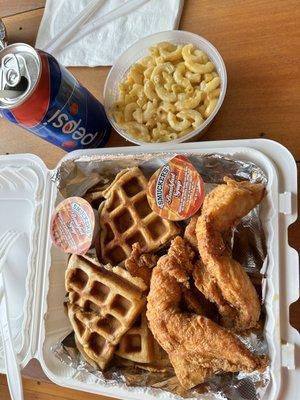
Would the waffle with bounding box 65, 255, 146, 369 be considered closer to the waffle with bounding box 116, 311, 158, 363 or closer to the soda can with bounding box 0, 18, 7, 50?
the waffle with bounding box 116, 311, 158, 363

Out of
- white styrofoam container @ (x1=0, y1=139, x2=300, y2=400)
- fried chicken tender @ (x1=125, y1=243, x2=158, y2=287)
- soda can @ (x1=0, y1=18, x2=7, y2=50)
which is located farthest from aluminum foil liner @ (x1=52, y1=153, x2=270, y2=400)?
soda can @ (x1=0, y1=18, x2=7, y2=50)

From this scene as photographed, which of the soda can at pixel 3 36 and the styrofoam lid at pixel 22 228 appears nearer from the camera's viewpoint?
the styrofoam lid at pixel 22 228

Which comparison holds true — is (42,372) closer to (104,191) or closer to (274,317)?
(104,191)

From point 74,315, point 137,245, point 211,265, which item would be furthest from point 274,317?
Result: point 74,315

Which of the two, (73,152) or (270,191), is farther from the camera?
(73,152)

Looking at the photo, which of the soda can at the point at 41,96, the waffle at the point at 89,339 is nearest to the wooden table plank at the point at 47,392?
the waffle at the point at 89,339

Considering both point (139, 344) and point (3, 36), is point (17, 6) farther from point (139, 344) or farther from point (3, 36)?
point (139, 344)

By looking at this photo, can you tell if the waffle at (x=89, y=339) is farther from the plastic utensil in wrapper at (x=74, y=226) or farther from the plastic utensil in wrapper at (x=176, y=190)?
the plastic utensil in wrapper at (x=176, y=190)
